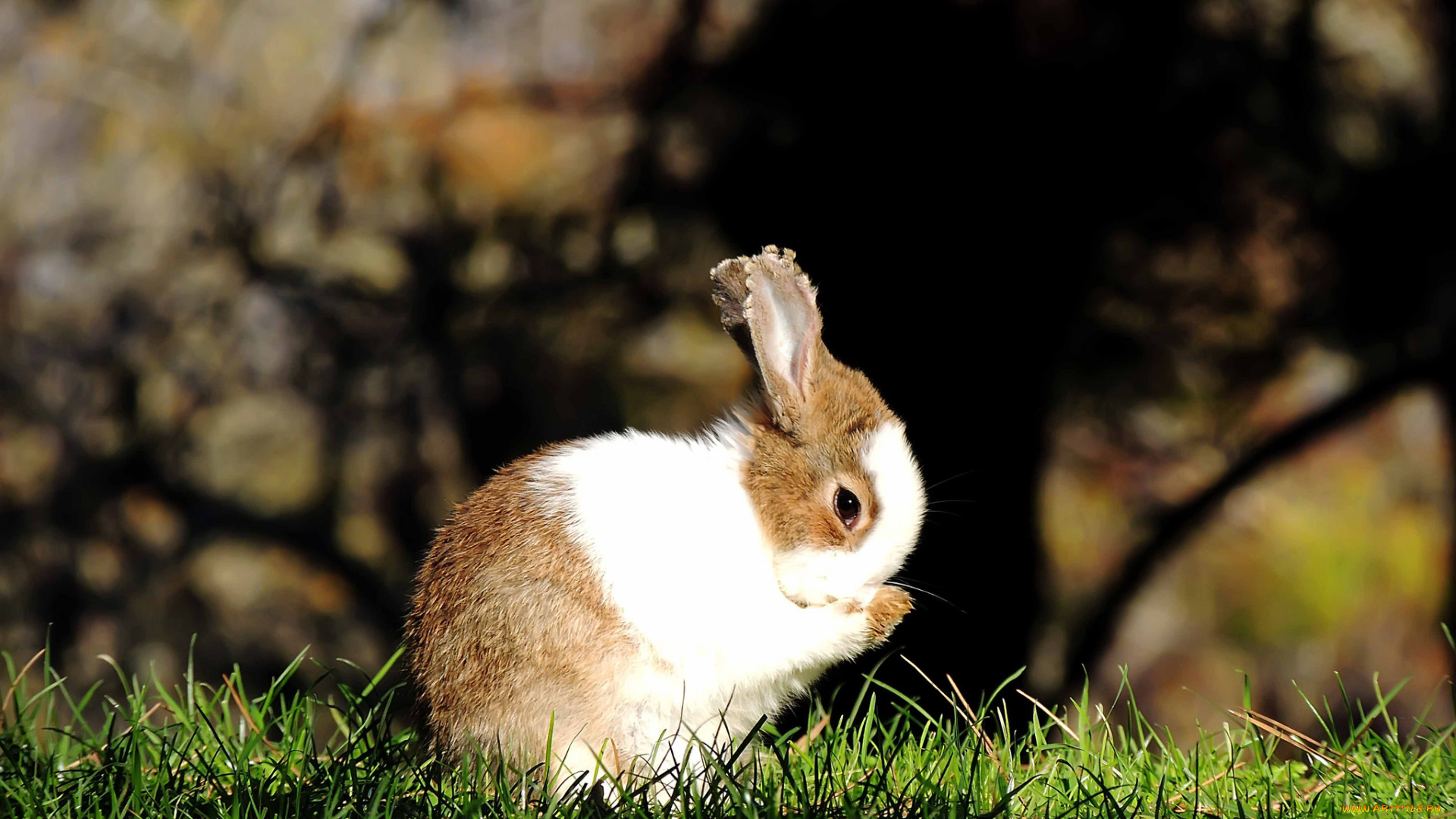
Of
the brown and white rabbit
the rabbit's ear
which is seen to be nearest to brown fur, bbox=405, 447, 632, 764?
the brown and white rabbit

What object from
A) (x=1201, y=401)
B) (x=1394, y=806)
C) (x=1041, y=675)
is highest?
(x=1201, y=401)

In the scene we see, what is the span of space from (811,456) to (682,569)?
16.1 inches

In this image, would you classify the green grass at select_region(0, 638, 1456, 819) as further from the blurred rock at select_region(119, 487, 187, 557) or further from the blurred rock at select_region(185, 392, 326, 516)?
the blurred rock at select_region(119, 487, 187, 557)

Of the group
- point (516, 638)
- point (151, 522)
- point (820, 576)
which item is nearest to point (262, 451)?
point (151, 522)

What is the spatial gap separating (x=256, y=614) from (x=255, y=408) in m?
0.80

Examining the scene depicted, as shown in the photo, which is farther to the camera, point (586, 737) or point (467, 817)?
point (586, 737)

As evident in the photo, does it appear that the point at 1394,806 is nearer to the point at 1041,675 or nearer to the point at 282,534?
the point at 1041,675

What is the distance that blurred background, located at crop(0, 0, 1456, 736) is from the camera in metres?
3.99

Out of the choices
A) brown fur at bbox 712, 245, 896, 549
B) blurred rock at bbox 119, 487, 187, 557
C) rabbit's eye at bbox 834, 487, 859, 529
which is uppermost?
brown fur at bbox 712, 245, 896, 549

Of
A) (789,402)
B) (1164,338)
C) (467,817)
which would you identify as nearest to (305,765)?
(467,817)

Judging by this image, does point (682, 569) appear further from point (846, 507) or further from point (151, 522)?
point (151, 522)

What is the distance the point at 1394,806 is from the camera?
2.33m

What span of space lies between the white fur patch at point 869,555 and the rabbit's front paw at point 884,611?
0.05m

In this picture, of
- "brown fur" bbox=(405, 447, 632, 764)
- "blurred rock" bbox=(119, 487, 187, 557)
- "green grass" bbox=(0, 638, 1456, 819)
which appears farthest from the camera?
"blurred rock" bbox=(119, 487, 187, 557)
